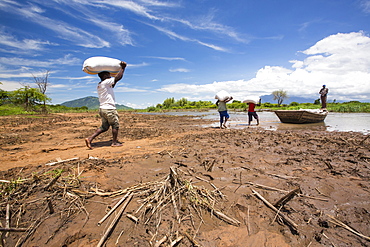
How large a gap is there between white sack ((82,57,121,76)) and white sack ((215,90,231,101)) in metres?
6.09

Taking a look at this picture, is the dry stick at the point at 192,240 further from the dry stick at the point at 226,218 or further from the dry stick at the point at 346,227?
the dry stick at the point at 346,227

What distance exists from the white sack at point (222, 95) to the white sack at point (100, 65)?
6.09 metres

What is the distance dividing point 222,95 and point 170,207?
8.34 meters

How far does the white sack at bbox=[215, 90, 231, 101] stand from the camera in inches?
375

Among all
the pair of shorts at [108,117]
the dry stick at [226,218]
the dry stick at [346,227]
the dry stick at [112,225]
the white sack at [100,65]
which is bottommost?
the dry stick at [346,227]

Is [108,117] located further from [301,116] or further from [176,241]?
[301,116]

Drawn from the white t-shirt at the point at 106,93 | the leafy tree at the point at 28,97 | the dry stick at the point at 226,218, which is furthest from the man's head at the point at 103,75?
the leafy tree at the point at 28,97

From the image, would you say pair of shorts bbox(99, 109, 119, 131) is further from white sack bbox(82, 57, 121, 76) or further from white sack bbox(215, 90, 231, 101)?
white sack bbox(215, 90, 231, 101)

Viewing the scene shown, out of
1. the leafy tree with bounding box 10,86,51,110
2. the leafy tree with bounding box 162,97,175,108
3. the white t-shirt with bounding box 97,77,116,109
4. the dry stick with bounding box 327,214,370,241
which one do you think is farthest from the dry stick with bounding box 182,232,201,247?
the leafy tree with bounding box 162,97,175,108

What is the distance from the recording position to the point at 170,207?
1958mm

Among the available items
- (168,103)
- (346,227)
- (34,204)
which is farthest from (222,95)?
(168,103)

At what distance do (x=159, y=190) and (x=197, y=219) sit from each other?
1.83 feet

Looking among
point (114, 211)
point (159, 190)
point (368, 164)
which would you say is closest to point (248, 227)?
point (159, 190)

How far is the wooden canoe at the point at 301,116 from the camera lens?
1062 centimetres
